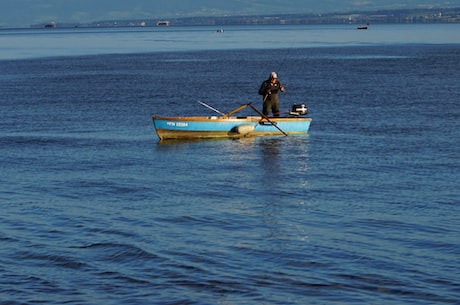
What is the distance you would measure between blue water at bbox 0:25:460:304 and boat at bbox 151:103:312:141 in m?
0.48

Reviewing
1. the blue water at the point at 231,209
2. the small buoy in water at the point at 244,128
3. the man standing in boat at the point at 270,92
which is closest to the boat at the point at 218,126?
the small buoy in water at the point at 244,128

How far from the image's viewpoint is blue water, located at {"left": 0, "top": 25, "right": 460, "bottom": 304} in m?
18.2

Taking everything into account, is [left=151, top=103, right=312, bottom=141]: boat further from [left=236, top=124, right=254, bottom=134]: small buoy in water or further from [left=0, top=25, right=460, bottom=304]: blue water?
[left=0, top=25, right=460, bottom=304]: blue water

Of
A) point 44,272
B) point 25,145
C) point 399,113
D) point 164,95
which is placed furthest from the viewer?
point 164,95

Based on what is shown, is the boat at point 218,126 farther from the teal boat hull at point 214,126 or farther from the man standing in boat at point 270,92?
the man standing in boat at point 270,92

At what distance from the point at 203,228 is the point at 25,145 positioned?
1514 cm

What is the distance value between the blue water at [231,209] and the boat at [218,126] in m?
0.48

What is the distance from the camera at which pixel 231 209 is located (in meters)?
24.5

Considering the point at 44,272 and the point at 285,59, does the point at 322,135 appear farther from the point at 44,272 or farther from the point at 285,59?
the point at 285,59

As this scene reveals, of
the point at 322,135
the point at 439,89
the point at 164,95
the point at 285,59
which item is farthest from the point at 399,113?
the point at 285,59

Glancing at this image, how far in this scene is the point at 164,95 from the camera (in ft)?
189

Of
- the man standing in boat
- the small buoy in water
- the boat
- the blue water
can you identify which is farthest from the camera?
the man standing in boat

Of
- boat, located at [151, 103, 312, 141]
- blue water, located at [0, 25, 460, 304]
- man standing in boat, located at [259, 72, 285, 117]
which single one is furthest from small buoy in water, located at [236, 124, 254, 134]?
man standing in boat, located at [259, 72, 285, 117]

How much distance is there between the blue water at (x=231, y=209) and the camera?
18172 millimetres
